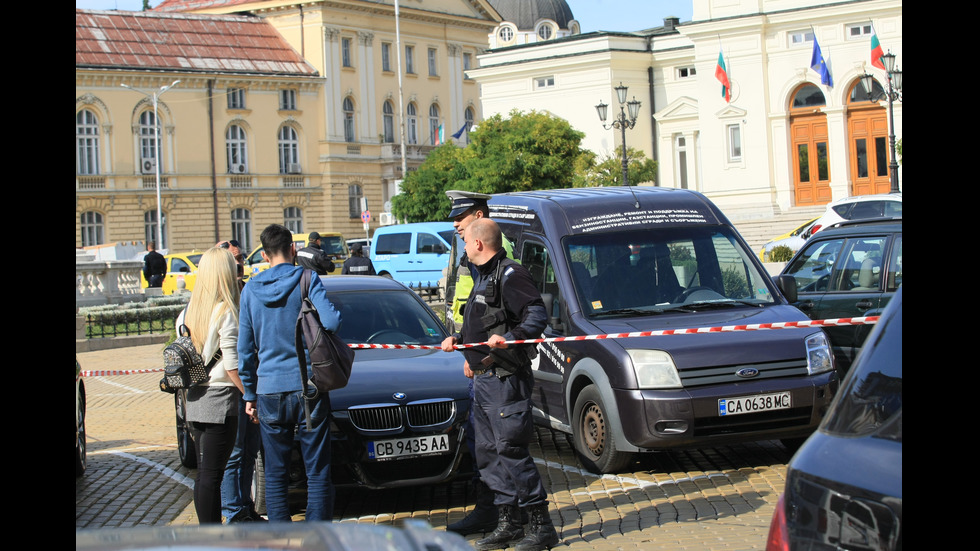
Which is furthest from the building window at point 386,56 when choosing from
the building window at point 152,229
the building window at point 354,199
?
the building window at point 152,229

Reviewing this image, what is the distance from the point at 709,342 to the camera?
819cm

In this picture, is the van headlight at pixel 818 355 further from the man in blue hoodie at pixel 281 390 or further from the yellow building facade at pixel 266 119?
the yellow building facade at pixel 266 119

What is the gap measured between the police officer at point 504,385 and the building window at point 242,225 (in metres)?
63.5

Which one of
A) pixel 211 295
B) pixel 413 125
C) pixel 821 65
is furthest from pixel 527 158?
pixel 211 295

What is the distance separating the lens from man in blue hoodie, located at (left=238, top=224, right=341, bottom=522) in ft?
21.0

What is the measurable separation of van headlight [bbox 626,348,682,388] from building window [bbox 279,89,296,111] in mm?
64724

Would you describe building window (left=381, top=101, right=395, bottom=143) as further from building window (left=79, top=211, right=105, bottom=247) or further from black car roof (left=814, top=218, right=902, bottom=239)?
black car roof (left=814, top=218, right=902, bottom=239)

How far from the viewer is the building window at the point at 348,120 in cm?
7388

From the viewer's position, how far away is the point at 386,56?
252 feet

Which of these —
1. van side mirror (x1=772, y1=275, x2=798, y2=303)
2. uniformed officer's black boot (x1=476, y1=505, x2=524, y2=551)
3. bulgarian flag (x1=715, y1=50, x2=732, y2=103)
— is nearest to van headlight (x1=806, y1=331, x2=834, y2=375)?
van side mirror (x1=772, y1=275, x2=798, y2=303)

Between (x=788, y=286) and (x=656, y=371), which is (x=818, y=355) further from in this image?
(x=656, y=371)

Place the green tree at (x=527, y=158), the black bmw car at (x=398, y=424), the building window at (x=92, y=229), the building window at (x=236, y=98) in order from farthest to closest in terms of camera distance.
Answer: the building window at (x=236, y=98) < the building window at (x=92, y=229) < the green tree at (x=527, y=158) < the black bmw car at (x=398, y=424)

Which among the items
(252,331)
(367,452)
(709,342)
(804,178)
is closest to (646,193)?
(709,342)
